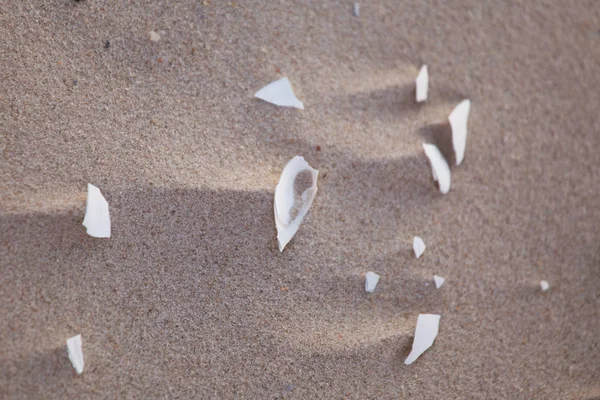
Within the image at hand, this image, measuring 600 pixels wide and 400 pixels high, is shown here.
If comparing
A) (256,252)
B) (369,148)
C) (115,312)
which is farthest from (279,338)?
(369,148)

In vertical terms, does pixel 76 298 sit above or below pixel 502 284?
above

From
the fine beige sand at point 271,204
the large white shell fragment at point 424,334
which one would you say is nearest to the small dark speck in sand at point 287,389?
the fine beige sand at point 271,204

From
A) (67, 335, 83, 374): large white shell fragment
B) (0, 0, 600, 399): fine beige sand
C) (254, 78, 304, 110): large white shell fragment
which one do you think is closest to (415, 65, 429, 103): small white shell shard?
(0, 0, 600, 399): fine beige sand

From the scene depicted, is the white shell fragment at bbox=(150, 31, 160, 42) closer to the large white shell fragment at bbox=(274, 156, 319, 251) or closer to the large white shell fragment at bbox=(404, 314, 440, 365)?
the large white shell fragment at bbox=(274, 156, 319, 251)

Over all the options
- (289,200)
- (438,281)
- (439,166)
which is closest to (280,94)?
(289,200)

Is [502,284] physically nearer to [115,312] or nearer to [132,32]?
[115,312]

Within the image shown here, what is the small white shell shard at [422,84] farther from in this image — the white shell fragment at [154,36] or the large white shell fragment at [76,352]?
the large white shell fragment at [76,352]
